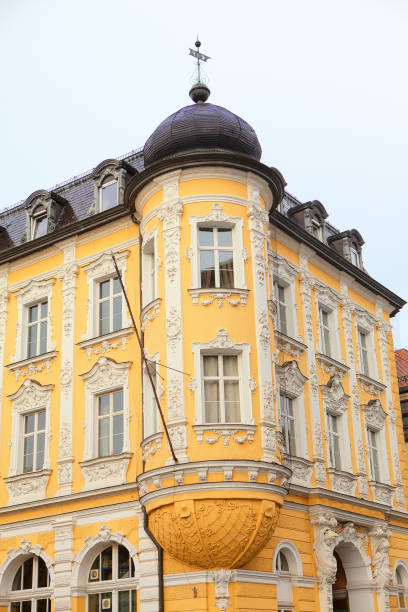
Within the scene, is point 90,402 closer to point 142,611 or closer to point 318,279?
point 142,611

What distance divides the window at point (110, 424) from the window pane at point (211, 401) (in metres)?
3.53

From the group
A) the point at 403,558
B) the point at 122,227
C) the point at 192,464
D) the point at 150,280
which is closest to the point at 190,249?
the point at 150,280

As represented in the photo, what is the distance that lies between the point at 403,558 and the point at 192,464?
1145 cm

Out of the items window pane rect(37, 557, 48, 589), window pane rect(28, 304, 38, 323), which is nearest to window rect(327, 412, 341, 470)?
window pane rect(37, 557, 48, 589)

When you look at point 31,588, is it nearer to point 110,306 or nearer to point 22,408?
point 22,408

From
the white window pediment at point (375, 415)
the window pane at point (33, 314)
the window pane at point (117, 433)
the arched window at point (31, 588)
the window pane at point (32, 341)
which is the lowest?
the arched window at point (31, 588)

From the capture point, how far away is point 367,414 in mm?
28078

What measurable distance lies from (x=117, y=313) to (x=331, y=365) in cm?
700

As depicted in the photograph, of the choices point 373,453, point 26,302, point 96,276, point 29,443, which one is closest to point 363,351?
point 373,453

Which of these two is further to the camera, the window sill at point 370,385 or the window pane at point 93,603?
the window sill at point 370,385

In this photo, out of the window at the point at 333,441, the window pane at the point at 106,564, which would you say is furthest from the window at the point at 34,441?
the window at the point at 333,441

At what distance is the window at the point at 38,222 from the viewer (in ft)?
92.9

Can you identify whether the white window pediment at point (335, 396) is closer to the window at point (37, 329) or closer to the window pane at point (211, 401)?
the window pane at point (211, 401)

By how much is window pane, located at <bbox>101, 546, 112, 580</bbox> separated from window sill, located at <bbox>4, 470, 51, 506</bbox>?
8.75 ft
